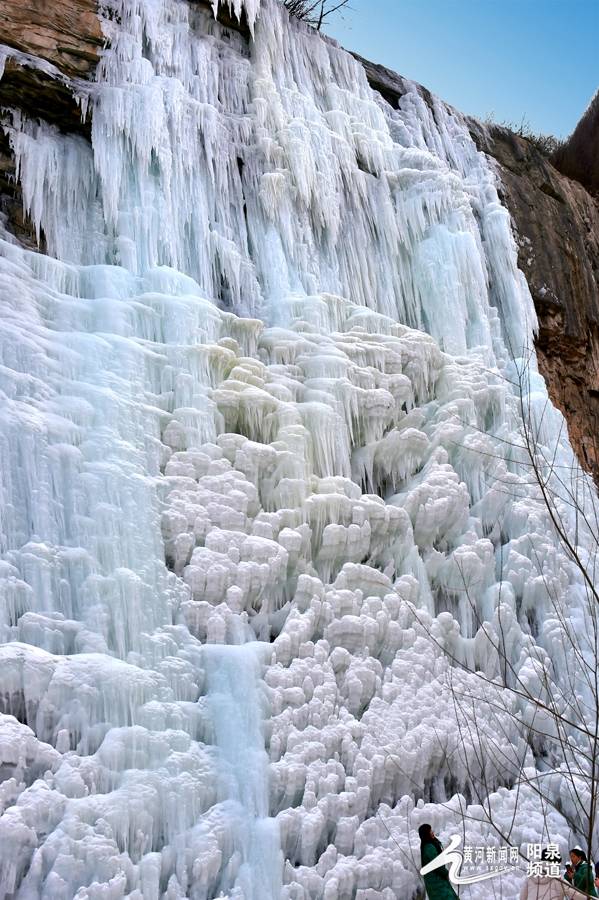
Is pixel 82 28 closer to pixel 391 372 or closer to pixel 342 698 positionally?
pixel 391 372

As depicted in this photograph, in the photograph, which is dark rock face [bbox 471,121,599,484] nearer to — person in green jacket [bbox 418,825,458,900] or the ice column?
the ice column

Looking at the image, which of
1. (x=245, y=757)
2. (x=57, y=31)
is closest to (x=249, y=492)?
(x=245, y=757)

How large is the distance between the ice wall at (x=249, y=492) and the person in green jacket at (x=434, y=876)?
0.51 m

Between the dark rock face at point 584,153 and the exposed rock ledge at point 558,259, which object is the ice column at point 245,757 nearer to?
the exposed rock ledge at point 558,259

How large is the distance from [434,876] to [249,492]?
2.33m

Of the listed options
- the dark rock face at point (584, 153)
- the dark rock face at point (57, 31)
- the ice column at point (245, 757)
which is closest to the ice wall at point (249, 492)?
the ice column at point (245, 757)

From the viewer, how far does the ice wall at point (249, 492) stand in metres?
4.23

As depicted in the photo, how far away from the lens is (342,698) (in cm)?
509

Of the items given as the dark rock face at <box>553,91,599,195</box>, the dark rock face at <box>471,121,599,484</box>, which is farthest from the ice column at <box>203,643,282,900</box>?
the dark rock face at <box>553,91,599,195</box>

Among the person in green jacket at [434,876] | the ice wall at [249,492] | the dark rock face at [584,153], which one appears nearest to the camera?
the person in green jacket at [434,876]

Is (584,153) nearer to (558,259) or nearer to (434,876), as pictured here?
(558,259)

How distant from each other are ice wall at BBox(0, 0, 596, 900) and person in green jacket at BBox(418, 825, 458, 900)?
511 mm

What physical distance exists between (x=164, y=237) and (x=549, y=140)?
7606mm

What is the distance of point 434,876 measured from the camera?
413 cm
